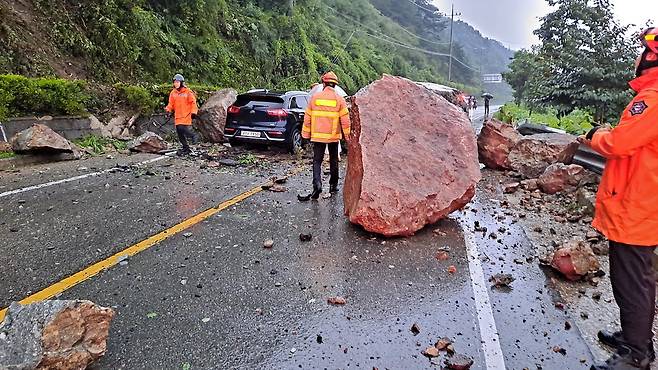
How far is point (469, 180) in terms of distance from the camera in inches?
→ 228

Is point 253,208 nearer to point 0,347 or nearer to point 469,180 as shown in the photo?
point 469,180

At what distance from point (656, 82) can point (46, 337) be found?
3.80 m

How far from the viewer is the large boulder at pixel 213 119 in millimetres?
13125

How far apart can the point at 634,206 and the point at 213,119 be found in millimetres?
11687

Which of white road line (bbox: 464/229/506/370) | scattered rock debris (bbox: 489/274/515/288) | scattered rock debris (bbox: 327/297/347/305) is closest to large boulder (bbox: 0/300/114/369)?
scattered rock debris (bbox: 327/297/347/305)

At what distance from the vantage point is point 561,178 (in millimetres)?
7645

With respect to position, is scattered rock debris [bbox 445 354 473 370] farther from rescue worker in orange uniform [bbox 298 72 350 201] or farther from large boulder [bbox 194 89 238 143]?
large boulder [bbox 194 89 238 143]

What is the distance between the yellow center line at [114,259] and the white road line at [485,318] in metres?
3.18

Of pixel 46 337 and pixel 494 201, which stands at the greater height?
pixel 46 337

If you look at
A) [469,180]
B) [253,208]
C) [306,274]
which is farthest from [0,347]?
[469,180]

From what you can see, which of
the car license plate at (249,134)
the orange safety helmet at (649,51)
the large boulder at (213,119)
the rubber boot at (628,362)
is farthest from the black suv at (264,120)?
the rubber boot at (628,362)

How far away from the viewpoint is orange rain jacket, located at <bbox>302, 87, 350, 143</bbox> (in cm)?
679

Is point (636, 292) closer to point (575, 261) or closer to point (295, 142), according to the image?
point (575, 261)

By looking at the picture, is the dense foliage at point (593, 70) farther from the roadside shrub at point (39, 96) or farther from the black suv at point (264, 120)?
the roadside shrub at point (39, 96)
